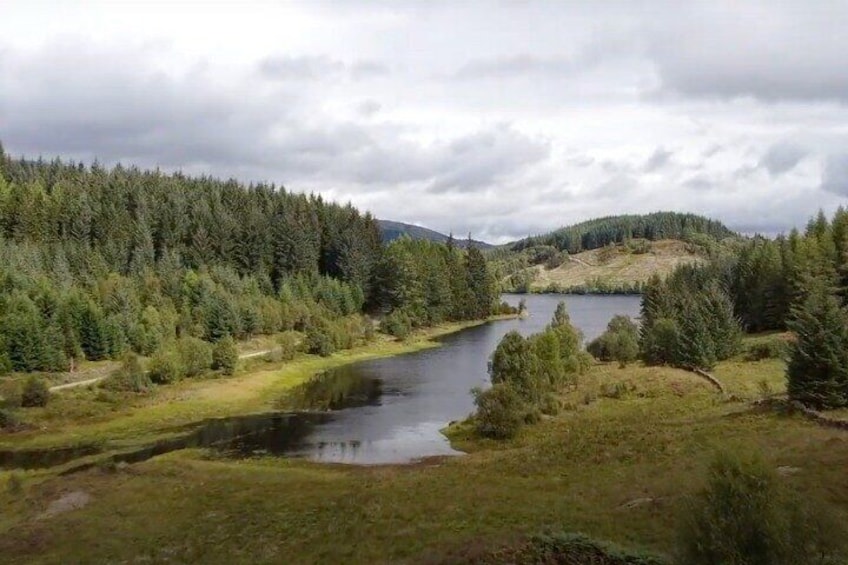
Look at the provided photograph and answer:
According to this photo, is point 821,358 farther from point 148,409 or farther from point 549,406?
point 148,409

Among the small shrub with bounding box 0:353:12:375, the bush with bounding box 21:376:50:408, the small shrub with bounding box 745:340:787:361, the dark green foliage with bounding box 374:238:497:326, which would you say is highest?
the dark green foliage with bounding box 374:238:497:326

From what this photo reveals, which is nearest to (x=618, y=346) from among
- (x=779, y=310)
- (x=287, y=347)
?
(x=779, y=310)

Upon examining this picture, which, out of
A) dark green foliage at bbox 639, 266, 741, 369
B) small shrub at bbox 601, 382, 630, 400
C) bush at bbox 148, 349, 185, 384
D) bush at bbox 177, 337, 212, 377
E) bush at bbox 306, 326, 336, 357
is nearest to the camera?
small shrub at bbox 601, 382, 630, 400

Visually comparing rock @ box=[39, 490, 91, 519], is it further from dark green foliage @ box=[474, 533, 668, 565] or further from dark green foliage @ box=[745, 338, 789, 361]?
dark green foliage @ box=[745, 338, 789, 361]

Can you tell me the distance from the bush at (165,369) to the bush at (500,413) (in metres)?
45.5

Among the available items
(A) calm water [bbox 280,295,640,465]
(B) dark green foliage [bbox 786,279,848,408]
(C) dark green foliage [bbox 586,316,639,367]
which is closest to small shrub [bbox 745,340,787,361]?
(C) dark green foliage [bbox 586,316,639,367]

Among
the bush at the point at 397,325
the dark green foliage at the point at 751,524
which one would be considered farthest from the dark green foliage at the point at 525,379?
the bush at the point at 397,325

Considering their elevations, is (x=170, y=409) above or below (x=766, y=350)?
below

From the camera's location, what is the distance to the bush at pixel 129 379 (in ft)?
269

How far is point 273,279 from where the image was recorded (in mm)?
157250

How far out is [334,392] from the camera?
89.2 meters

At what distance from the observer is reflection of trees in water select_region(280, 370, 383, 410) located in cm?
8125

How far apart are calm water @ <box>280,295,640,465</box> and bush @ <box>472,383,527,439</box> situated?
401 centimetres

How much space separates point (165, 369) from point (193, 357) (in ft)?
18.5
